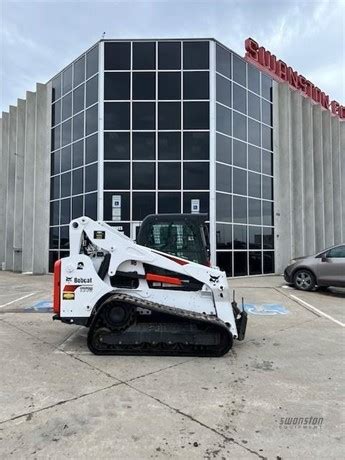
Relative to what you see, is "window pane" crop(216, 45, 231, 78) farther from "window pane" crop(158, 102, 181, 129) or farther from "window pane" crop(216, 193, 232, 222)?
"window pane" crop(216, 193, 232, 222)

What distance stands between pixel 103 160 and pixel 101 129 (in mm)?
1291

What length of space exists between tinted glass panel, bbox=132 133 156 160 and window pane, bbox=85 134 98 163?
5.22 feet

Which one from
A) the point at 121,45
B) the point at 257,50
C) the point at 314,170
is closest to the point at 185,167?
the point at 121,45

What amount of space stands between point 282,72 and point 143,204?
417 inches

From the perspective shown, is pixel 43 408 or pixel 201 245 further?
pixel 201 245

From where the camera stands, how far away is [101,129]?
1561cm

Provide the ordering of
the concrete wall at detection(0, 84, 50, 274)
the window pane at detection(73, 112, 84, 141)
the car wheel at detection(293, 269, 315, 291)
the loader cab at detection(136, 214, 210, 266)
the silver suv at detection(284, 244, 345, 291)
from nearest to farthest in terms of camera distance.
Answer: the loader cab at detection(136, 214, 210, 266), the silver suv at detection(284, 244, 345, 291), the car wheel at detection(293, 269, 315, 291), the window pane at detection(73, 112, 84, 141), the concrete wall at detection(0, 84, 50, 274)

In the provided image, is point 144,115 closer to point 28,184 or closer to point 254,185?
point 254,185

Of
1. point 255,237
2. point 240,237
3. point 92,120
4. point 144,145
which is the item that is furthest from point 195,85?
point 255,237

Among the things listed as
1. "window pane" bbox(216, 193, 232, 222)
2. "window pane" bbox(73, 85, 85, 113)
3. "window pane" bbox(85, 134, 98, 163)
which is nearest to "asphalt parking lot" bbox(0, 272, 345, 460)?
"window pane" bbox(216, 193, 232, 222)

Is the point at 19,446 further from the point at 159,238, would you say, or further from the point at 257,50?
the point at 257,50

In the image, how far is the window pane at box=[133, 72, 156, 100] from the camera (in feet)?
51.9

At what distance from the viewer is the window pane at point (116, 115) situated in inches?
619

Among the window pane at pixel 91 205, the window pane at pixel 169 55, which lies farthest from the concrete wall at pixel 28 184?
the window pane at pixel 169 55
